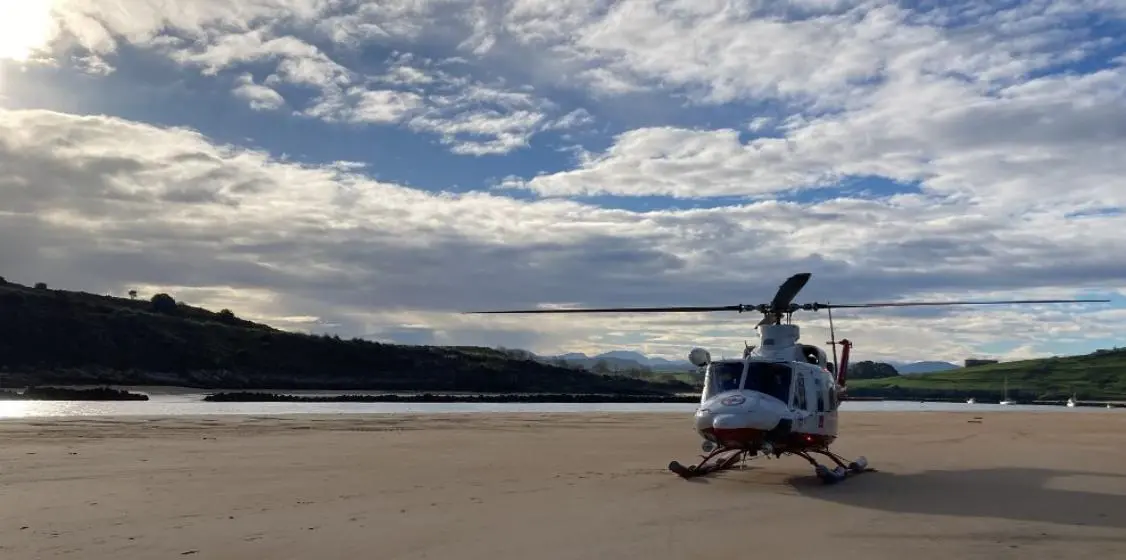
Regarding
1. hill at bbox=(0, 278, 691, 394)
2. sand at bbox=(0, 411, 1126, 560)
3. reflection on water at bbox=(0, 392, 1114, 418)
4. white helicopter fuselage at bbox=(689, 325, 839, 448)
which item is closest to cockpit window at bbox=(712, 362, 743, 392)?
white helicopter fuselage at bbox=(689, 325, 839, 448)

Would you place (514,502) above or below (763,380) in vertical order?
below

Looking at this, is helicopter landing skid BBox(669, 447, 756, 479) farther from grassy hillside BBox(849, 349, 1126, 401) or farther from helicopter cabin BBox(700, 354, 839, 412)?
grassy hillside BBox(849, 349, 1126, 401)

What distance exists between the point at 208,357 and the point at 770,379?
3336 inches

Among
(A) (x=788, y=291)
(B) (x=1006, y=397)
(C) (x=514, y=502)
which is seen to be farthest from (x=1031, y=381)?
(C) (x=514, y=502)

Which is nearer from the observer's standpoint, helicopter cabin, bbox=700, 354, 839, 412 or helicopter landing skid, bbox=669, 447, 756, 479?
helicopter cabin, bbox=700, 354, 839, 412

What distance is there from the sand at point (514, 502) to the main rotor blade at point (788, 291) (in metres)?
3.46

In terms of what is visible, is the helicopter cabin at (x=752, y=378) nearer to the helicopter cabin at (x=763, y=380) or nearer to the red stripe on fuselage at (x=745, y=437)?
the helicopter cabin at (x=763, y=380)

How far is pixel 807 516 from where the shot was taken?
43.5ft

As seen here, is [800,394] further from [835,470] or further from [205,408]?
[205,408]

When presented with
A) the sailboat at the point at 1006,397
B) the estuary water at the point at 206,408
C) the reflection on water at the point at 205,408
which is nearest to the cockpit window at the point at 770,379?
the estuary water at the point at 206,408

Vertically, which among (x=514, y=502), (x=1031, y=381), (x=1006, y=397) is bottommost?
(x=514, y=502)

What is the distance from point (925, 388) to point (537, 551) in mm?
129632

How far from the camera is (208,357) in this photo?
92250 mm

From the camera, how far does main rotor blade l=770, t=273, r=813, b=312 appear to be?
18562 millimetres
